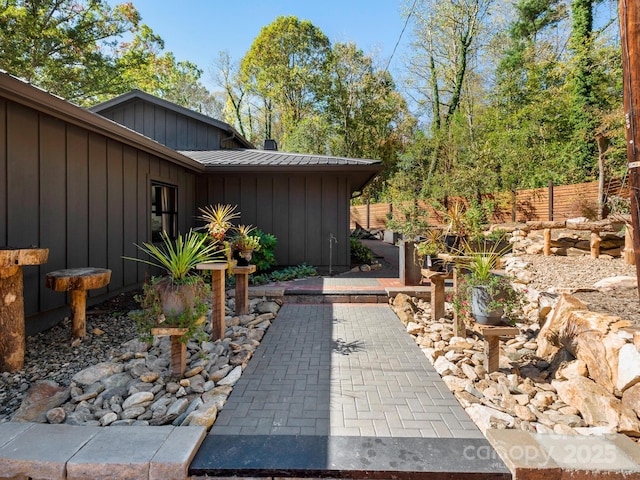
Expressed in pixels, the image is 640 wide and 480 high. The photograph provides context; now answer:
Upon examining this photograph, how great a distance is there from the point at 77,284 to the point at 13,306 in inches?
22.7

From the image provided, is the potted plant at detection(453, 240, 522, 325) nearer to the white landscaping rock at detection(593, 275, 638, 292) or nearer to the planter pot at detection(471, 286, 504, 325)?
the planter pot at detection(471, 286, 504, 325)

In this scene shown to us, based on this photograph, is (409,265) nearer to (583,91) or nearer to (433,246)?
(433,246)

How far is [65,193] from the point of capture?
391cm

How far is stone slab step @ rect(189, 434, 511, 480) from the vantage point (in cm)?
168

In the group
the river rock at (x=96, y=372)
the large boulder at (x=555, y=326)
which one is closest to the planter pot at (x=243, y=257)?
the river rock at (x=96, y=372)

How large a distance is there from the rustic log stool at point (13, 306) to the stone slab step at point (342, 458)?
1.92m

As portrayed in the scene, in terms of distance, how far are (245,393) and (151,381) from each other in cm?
74

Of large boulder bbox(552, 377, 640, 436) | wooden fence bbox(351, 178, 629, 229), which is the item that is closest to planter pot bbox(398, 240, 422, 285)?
large boulder bbox(552, 377, 640, 436)

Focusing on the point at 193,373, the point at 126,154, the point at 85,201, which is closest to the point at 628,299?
the point at 193,373

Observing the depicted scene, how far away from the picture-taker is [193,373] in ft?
8.71

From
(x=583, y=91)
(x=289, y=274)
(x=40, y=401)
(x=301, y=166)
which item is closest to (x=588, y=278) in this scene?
(x=289, y=274)

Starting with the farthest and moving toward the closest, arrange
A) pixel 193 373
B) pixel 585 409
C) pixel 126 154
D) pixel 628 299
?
1. pixel 126 154
2. pixel 628 299
3. pixel 193 373
4. pixel 585 409

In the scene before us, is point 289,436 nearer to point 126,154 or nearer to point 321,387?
point 321,387

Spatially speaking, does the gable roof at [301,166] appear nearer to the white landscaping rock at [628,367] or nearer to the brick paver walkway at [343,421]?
the brick paver walkway at [343,421]
